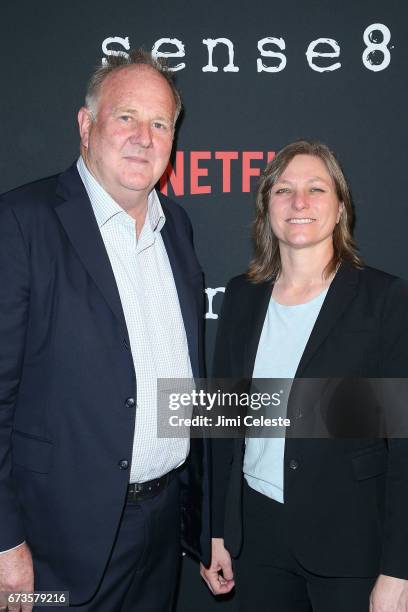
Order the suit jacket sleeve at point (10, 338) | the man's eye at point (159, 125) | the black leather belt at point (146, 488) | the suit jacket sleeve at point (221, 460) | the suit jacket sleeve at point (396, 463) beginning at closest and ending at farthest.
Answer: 1. the suit jacket sleeve at point (10, 338)
2. the suit jacket sleeve at point (396, 463)
3. the black leather belt at point (146, 488)
4. the man's eye at point (159, 125)
5. the suit jacket sleeve at point (221, 460)

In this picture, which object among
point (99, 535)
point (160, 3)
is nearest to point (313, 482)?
point (99, 535)

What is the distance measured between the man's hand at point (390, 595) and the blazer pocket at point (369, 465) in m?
0.28

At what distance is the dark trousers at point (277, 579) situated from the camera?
1.72 m

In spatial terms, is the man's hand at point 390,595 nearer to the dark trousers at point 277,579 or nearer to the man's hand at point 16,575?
the dark trousers at point 277,579

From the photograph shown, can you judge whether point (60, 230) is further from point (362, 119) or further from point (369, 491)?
point (362, 119)

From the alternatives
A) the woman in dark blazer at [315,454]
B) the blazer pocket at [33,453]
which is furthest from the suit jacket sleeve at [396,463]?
the blazer pocket at [33,453]

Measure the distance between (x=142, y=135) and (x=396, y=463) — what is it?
127cm

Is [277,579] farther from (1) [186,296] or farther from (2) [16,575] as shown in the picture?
(1) [186,296]

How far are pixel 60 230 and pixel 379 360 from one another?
1.03m

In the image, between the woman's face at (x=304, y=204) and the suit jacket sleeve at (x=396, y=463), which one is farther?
the woman's face at (x=304, y=204)

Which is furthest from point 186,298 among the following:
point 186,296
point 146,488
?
point 146,488

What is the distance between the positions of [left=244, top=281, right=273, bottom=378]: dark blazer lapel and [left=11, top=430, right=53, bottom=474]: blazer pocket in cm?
67

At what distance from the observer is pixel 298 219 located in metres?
1.92

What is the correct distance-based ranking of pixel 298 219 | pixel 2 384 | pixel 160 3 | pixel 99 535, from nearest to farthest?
pixel 2 384, pixel 99 535, pixel 298 219, pixel 160 3
